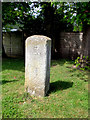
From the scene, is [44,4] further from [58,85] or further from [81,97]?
[81,97]

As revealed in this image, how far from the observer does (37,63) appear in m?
3.86

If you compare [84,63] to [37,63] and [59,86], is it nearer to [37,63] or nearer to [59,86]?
[59,86]

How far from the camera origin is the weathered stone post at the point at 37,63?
3789 mm

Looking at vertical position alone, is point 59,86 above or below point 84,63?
below

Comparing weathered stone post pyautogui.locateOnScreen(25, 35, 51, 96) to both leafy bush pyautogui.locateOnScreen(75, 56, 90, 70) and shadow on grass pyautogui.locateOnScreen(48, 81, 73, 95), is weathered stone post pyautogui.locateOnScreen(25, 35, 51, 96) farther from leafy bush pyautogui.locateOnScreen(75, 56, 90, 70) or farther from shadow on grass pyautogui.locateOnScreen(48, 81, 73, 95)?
leafy bush pyautogui.locateOnScreen(75, 56, 90, 70)

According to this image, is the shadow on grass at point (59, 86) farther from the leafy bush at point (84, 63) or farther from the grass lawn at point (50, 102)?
the leafy bush at point (84, 63)

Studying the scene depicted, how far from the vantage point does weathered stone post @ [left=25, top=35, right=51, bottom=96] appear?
379 centimetres

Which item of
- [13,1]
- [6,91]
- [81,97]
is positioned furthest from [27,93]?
[13,1]

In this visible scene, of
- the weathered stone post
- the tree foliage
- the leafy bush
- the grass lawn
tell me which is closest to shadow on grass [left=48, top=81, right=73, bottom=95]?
the grass lawn

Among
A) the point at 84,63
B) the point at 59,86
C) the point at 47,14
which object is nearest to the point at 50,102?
the point at 59,86

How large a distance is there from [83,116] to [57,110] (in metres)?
0.68

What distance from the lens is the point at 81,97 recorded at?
402 centimetres

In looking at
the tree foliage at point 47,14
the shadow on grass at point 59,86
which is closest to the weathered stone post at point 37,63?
the shadow on grass at point 59,86

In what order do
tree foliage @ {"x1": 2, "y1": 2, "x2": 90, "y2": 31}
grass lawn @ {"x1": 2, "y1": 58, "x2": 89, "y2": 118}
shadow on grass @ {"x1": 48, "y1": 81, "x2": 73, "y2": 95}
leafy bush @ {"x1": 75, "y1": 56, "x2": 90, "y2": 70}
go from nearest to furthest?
grass lawn @ {"x1": 2, "y1": 58, "x2": 89, "y2": 118} < shadow on grass @ {"x1": 48, "y1": 81, "x2": 73, "y2": 95} < leafy bush @ {"x1": 75, "y1": 56, "x2": 90, "y2": 70} < tree foliage @ {"x1": 2, "y1": 2, "x2": 90, "y2": 31}
